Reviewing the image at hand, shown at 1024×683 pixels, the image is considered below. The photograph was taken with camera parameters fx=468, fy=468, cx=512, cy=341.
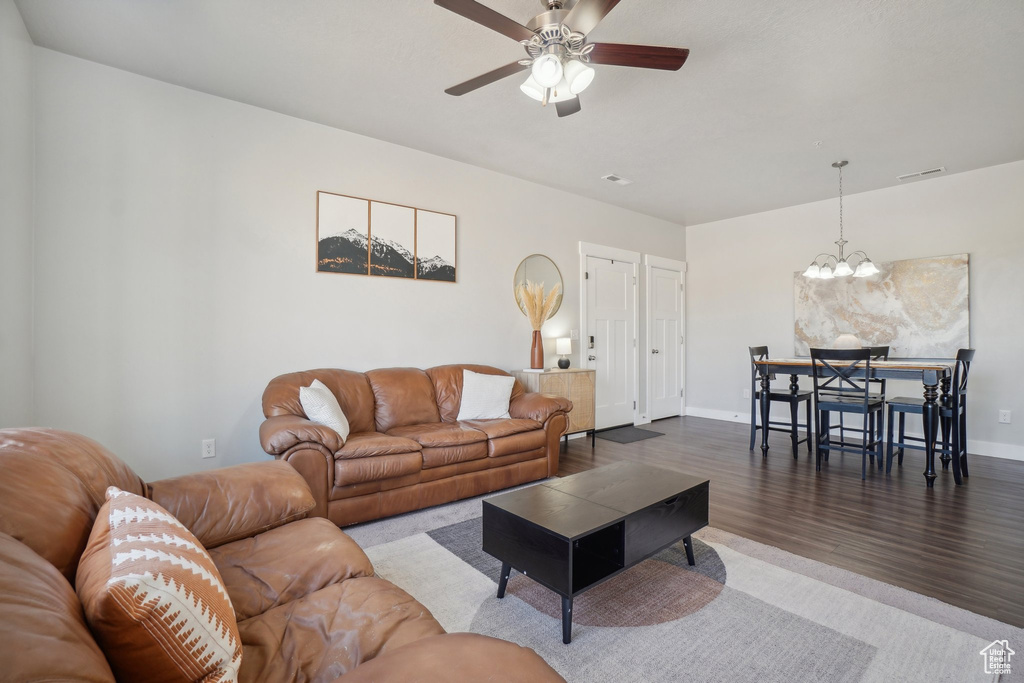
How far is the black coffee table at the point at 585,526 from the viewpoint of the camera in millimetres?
1782

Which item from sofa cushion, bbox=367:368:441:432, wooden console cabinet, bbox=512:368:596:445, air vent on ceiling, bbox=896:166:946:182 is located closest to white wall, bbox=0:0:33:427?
sofa cushion, bbox=367:368:441:432

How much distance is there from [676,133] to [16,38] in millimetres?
4074

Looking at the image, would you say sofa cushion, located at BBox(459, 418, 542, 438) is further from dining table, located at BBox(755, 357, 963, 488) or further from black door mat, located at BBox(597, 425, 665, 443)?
dining table, located at BBox(755, 357, 963, 488)

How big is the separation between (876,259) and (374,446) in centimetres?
562

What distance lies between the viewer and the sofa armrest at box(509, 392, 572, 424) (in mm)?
3758

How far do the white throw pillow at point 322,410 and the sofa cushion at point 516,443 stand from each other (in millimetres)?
1028

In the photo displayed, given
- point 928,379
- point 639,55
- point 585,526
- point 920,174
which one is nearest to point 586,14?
point 639,55

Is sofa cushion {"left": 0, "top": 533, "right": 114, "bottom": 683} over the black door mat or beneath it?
over

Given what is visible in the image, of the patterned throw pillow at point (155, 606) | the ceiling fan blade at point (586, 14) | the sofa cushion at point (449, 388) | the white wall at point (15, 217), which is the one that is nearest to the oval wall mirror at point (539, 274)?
the sofa cushion at point (449, 388)

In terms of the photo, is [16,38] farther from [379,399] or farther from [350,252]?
[379,399]

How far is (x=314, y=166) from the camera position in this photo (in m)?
3.59

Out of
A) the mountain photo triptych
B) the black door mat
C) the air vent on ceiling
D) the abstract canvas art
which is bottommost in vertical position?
the black door mat

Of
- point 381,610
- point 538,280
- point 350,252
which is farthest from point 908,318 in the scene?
point 381,610

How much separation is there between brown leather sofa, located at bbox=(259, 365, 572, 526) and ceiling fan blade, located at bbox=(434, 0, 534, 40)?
2.19 m
